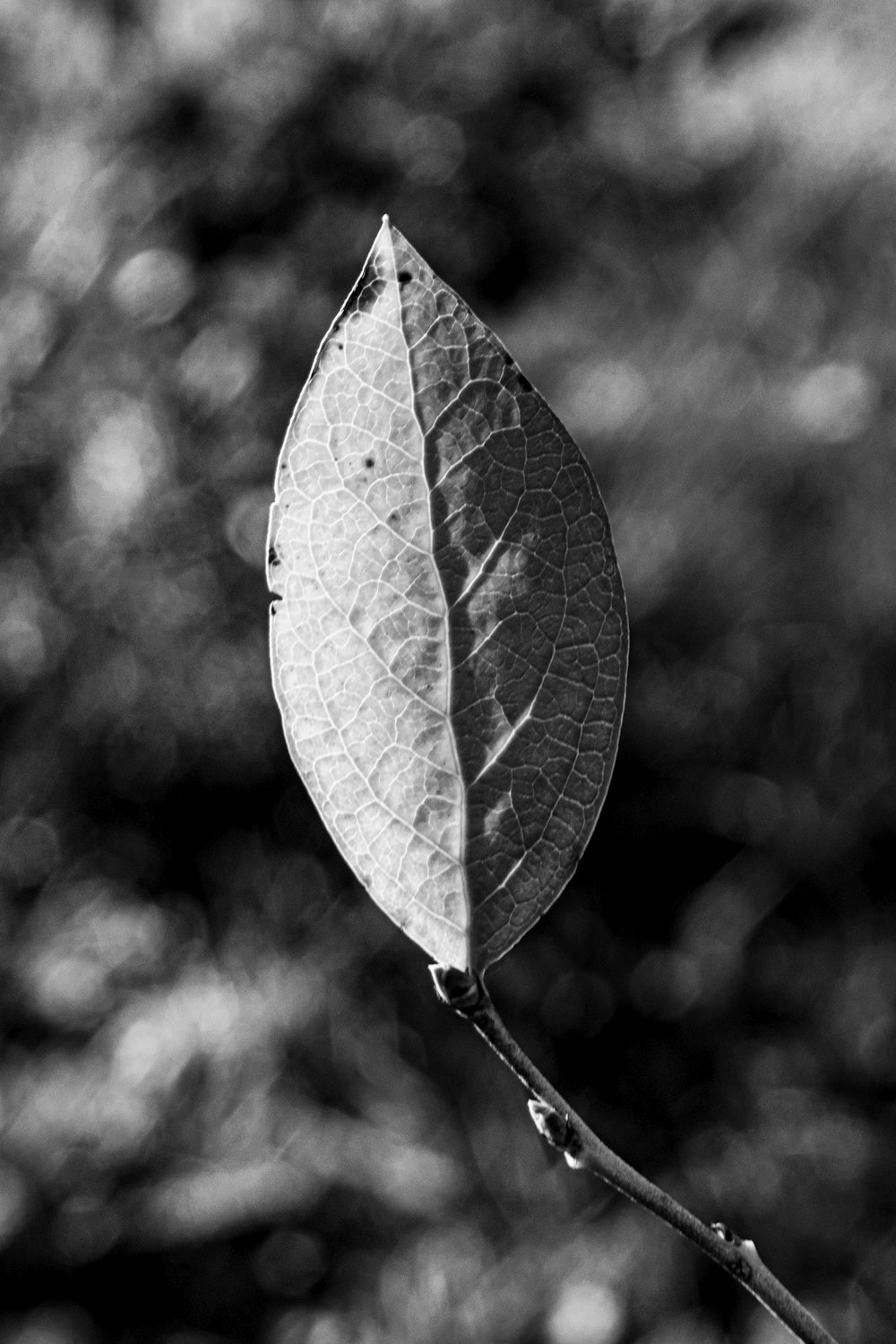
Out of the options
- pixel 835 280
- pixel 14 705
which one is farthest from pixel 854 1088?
pixel 14 705

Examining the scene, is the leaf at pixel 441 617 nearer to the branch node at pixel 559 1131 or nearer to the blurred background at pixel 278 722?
the branch node at pixel 559 1131

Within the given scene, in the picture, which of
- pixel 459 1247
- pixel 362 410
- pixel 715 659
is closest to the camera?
pixel 362 410

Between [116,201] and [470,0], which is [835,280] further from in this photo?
[116,201]

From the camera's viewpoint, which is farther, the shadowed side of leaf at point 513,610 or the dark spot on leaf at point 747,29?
the dark spot on leaf at point 747,29

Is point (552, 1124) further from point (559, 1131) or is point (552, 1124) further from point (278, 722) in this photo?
point (278, 722)

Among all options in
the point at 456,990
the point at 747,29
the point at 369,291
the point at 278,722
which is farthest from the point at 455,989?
the point at 747,29

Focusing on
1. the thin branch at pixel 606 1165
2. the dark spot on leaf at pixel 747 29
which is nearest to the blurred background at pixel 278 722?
the dark spot on leaf at pixel 747 29

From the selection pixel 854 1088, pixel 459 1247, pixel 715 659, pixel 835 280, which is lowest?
pixel 854 1088
